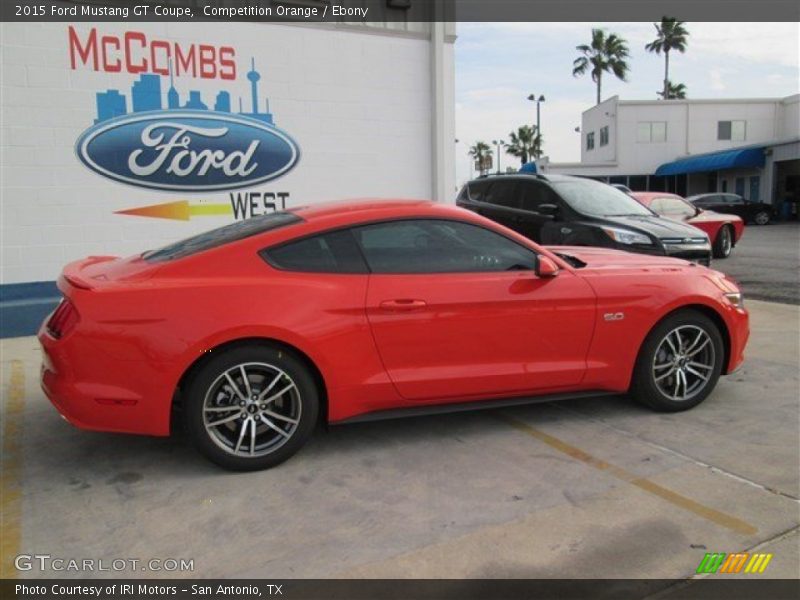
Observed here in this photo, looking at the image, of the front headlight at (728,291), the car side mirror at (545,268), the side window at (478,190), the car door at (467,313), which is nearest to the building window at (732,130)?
the side window at (478,190)

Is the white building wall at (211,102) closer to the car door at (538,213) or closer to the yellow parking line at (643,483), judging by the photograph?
the car door at (538,213)

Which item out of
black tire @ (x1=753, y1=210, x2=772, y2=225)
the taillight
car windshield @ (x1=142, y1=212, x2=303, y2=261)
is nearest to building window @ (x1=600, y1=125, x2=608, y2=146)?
black tire @ (x1=753, y1=210, x2=772, y2=225)

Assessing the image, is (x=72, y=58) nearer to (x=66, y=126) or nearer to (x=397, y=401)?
(x=66, y=126)

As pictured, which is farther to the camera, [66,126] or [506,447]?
[66,126]

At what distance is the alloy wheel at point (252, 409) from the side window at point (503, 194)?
6.95m

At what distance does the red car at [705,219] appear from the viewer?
14305 mm

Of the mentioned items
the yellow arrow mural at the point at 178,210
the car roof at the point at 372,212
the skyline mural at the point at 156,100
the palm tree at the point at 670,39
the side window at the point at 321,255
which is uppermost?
the palm tree at the point at 670,39

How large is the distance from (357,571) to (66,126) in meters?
6.76

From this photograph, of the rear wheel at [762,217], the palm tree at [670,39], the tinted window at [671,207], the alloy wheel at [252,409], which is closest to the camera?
the alloy wheel at [252,409]

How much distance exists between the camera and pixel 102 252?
784 cm

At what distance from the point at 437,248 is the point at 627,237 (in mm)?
4983

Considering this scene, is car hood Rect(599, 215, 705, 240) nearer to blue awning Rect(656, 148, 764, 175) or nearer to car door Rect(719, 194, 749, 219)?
car door Rect(719, 194, 749, 219)

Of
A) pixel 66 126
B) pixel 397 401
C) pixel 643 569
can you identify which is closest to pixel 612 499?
pixel 643 569

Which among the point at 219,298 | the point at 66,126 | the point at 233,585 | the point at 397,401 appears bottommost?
the point at 233,585
